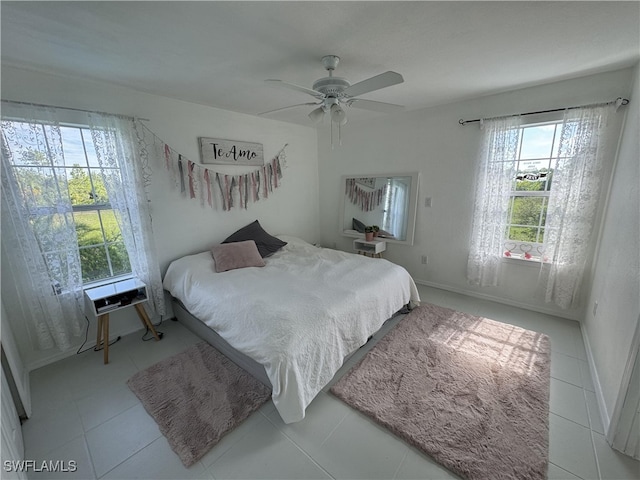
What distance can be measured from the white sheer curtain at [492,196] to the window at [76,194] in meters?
3.74

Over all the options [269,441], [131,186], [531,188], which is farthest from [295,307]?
[531,188]

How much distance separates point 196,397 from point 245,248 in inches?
59.4

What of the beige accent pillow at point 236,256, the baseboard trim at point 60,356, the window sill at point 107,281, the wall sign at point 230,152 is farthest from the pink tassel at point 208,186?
the baseboard trim at point 60,356

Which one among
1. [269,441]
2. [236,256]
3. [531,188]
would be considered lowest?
[269,441]

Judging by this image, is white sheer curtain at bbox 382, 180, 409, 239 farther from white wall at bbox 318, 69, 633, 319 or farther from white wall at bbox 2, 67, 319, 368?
white wall at bbox 2, 67, 319, 368

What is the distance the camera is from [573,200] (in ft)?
7.98

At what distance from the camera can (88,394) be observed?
1.87 metres

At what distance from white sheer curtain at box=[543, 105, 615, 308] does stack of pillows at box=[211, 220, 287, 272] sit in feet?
→ 9.75

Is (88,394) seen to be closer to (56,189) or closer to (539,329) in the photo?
(56,189)

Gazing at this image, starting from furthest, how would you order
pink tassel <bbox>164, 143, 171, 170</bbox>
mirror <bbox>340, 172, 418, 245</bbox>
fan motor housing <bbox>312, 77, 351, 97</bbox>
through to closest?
mirror <bbox>340, 172, 418, 245</bbox> → pink tassel <bbox>164, 143, 171, 170</bbox> → fan motor housing <bbox>312, 77, 351, 97</bbox>

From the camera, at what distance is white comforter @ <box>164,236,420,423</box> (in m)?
1.56

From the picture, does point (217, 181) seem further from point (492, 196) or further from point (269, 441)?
point (492, 196)

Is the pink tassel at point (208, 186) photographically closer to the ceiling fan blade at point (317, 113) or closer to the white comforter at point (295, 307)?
the white comforter at point (295, 307)

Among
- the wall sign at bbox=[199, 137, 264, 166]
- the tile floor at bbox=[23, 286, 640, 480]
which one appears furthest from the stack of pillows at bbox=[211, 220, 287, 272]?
the tile floor at bbox=[23, 286, 640, 480]
